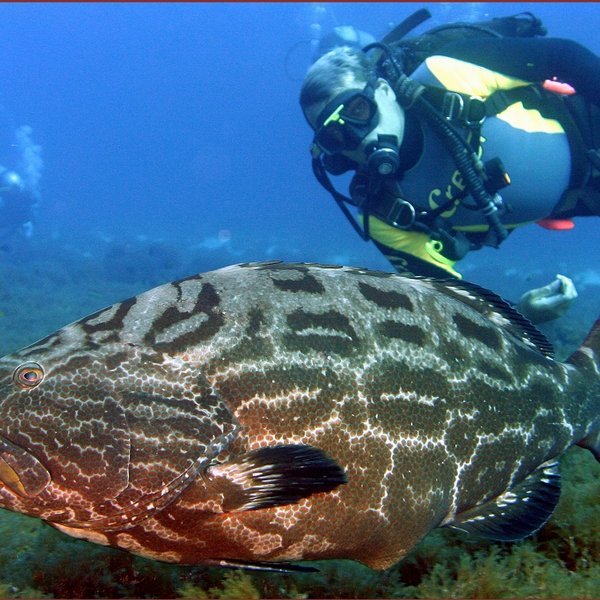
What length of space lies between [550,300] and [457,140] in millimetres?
1656

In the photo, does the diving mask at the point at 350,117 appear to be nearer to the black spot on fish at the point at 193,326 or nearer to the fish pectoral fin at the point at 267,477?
the black spot on fish at the point at 193,326

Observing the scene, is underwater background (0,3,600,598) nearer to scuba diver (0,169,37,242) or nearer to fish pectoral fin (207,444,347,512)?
fish pectoral fin (207,444,347,512)

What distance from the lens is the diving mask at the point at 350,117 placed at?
14.7ft

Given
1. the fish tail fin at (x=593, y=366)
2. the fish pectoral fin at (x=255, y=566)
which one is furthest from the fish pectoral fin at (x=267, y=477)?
the fish tail fin at (x=593, y=366)

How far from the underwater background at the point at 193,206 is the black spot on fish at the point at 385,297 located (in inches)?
48.5

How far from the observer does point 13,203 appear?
25.0 meters

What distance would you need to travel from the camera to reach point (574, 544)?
2625mm

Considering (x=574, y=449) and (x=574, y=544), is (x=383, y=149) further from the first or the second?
(x=574, y=544)

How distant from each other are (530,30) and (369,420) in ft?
17.7

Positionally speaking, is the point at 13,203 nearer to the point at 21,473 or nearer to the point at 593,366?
the point at 21,473

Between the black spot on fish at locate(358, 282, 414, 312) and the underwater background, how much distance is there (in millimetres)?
1231

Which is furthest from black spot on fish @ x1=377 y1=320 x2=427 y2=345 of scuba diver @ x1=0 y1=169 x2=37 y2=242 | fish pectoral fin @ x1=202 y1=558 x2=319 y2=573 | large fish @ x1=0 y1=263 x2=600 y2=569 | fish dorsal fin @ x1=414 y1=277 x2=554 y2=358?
scuba diver @ x1=0 y1=169 x2=37 y2=242

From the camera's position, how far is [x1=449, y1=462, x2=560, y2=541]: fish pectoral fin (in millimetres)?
2328

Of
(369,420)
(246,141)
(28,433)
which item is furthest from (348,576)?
(246,141)
